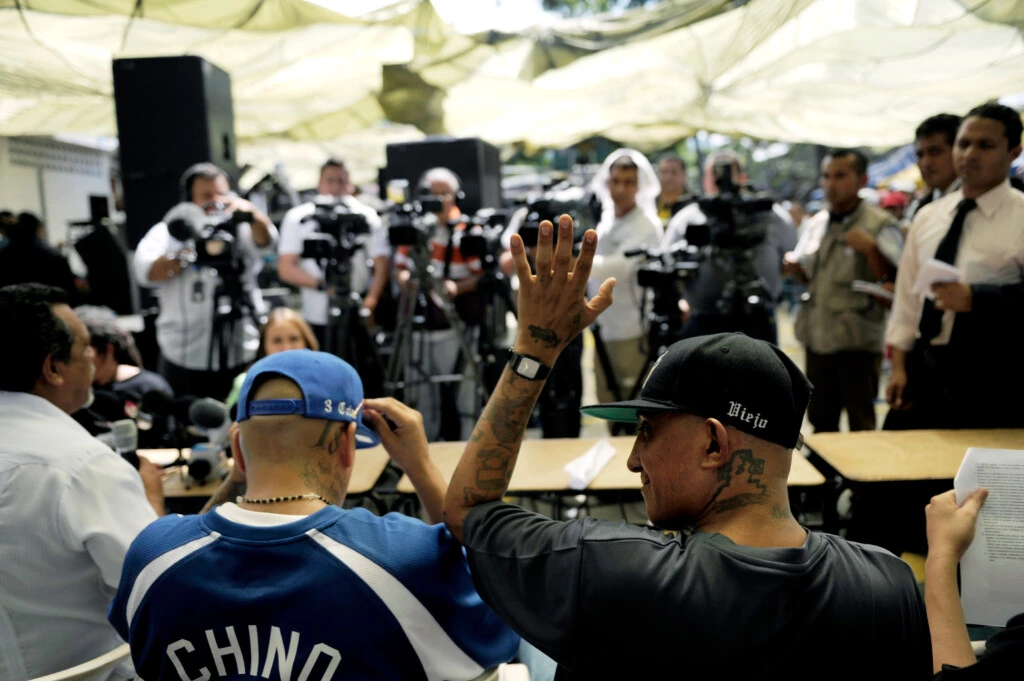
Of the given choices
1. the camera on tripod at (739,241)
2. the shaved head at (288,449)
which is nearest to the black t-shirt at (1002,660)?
the shaved head at (288,449)

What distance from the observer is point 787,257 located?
14.2ft

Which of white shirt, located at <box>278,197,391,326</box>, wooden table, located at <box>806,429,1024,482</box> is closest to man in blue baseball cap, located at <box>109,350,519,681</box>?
wooden table, located at <box>806,429,1024,482</box>

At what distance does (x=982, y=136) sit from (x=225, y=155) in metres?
4.49

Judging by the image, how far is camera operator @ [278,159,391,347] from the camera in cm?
466

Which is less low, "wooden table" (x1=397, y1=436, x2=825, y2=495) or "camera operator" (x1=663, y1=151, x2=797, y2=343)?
"camera operator" (x1=663, y1=151, x2=797, y2=343)

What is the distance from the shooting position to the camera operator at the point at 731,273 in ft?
12.8

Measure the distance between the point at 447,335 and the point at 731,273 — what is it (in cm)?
175

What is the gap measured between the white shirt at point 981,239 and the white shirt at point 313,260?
296 centimetres

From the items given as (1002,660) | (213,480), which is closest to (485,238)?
(213,480)

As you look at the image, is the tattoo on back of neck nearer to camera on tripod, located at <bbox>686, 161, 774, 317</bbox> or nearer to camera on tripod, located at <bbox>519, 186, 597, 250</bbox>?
camera on tripod, located at <bbox>519, 186, 597, 250</bbox>

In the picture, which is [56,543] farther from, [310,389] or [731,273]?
[731,273]

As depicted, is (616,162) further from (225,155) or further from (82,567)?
(82,567)

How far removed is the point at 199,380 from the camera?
424 cm

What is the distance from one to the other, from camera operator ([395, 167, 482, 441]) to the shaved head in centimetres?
308
